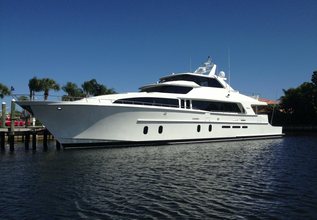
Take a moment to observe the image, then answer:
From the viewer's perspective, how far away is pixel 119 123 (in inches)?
965

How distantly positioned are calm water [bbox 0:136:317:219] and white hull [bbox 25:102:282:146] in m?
3.86

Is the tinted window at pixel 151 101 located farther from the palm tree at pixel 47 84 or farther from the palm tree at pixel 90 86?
the palm tree at pixel 90 86

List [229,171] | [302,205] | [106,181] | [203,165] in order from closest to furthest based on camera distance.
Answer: [302,205], [106,181], [229,171], [203,165]

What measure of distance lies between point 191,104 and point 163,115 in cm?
366

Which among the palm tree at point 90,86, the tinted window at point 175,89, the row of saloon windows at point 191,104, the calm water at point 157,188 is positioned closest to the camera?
the calm water at point 157,188

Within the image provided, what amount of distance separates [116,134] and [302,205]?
1619 centimetres

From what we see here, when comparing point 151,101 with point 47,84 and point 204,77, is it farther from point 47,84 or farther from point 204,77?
point 47,84

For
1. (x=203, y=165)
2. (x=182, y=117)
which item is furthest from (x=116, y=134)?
(x=203, y=165)

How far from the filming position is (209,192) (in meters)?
11.8

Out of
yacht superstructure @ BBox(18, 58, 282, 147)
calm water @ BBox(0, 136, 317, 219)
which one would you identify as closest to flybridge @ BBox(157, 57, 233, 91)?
yacht superstructure @ BBox(18, 58, 282, 147)

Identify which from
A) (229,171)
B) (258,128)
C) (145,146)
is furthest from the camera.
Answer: (258,128)

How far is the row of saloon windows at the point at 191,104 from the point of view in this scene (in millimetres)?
25728

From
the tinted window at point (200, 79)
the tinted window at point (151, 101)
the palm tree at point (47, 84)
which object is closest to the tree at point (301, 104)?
the tinted window at point (200, 79)

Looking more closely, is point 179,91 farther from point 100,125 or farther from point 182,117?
point 100,125
